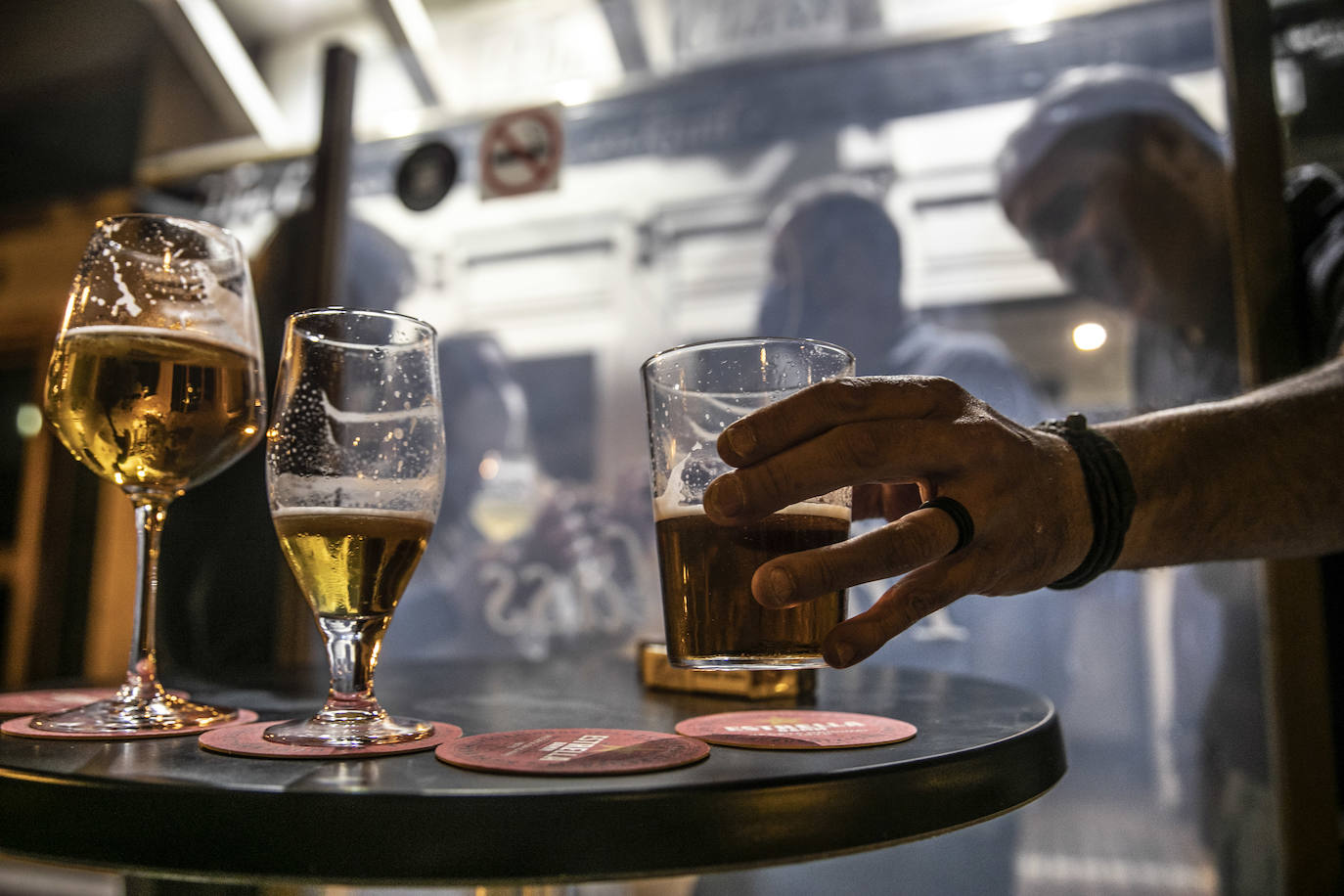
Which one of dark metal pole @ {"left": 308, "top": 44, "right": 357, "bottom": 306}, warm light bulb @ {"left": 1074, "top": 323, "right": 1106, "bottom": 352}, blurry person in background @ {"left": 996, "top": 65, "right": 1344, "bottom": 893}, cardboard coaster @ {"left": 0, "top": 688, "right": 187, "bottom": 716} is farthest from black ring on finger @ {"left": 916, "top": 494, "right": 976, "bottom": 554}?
dark metal pole @ {"left": 308, "top": 44, "right": 357, "bottom": 306}

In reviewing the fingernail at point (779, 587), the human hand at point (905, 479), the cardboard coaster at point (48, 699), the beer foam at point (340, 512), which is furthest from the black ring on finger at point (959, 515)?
the cardboard coaster at point (48, 699)

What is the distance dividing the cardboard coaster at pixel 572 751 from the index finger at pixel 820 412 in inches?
7.5

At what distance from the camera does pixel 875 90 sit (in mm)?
1939

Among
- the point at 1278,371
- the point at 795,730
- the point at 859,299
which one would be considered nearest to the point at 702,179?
the point at 859,299

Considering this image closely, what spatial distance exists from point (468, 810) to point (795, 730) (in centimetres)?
30

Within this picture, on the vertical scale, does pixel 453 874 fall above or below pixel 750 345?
below

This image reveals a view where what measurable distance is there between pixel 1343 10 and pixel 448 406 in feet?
6.44

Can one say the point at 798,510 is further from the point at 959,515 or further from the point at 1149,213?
the point at 1149,213

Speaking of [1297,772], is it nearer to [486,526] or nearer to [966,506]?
[966,506]

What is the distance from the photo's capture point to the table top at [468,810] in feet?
1.37

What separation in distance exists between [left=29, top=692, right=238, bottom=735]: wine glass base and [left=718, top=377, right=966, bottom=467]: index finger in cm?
45

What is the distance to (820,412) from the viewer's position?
601 mm

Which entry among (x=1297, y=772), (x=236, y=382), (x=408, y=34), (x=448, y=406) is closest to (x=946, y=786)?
(x=236, y=382)

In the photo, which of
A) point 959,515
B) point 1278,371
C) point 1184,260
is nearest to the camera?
point 959,515
